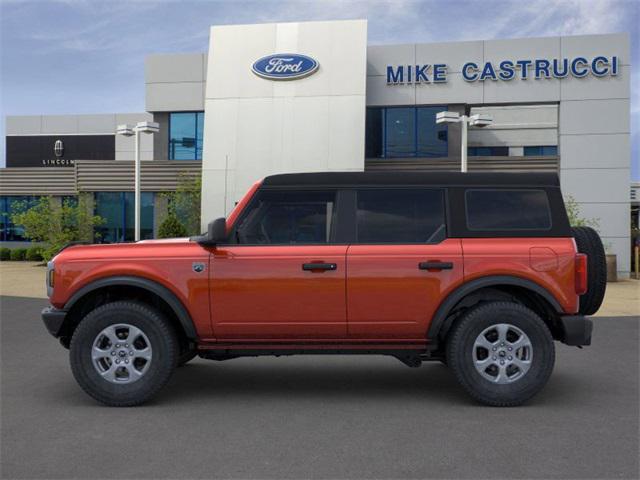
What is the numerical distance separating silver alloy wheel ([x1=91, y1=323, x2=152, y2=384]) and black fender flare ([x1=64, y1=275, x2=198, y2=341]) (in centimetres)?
33

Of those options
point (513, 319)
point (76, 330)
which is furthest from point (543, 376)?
point (76, 330)

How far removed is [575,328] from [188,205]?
22.2 metres

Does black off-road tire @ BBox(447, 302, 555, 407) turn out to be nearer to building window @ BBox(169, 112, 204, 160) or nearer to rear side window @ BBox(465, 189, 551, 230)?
rear side window @ BBox(465, 189, 551, 230)

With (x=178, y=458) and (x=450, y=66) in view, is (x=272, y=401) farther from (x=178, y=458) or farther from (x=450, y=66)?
(x=450, y=66)

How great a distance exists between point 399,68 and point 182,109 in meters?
9.57

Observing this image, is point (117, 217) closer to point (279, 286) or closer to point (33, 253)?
point (33, 253)

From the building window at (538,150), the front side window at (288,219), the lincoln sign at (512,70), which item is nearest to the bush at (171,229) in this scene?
the lincoln sign at (512,70)

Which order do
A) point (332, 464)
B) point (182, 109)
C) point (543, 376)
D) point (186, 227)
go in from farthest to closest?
point (182, 109) → point (186, 227) → point (543, 376) → point (332, 464)

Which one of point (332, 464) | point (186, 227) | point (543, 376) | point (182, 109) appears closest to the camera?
point (332, 464)

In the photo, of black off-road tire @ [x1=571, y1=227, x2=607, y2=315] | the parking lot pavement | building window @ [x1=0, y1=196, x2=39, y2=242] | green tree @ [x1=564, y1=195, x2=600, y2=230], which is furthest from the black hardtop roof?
building window @ [x1=0, y1=196, x2=39, y2=242]

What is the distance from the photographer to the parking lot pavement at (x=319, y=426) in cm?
396

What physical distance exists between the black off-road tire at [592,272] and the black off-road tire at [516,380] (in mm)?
596

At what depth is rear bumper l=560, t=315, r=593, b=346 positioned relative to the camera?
5.38 metres

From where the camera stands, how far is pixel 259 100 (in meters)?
24.4
